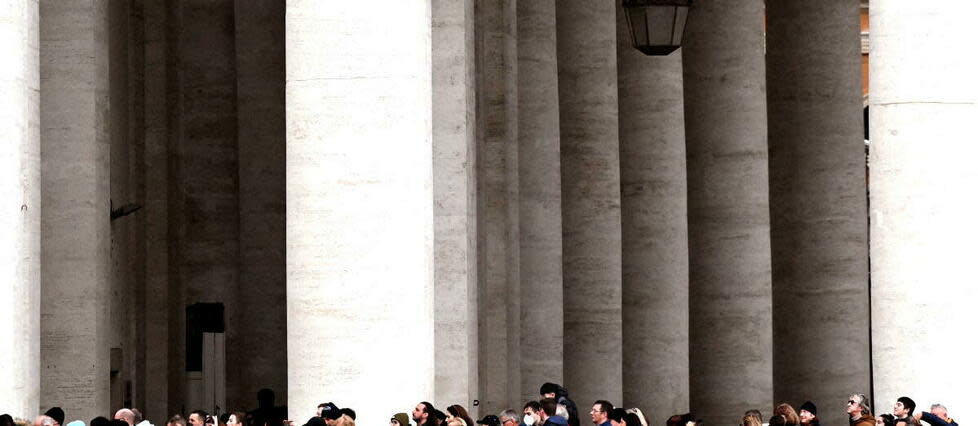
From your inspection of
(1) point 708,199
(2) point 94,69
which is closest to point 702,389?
(1) point 708,199

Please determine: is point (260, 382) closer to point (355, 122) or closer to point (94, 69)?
point (94, 69)

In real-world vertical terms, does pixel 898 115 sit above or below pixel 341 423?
above

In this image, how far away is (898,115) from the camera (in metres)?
23.8

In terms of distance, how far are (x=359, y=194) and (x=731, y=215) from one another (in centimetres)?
1712

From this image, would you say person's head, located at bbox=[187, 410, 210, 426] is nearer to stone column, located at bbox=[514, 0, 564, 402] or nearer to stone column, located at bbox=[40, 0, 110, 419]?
stone column, located at bbox=[40, 0, 110, 419]

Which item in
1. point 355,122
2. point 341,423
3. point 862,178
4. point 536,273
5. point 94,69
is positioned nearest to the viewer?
point 341,423

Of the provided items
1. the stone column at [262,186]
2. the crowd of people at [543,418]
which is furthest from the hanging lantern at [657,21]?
the stone column at [262,186]

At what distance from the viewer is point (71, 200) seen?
28.6m

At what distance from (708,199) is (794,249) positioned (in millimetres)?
3025

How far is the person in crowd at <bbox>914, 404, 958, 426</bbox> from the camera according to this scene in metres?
22.2

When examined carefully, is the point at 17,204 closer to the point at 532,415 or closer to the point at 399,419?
the point at 399,419

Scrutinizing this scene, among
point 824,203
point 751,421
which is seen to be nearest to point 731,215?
point 824,203

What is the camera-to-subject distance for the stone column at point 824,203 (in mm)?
41844

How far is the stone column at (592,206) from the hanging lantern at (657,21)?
13456 millimetres
